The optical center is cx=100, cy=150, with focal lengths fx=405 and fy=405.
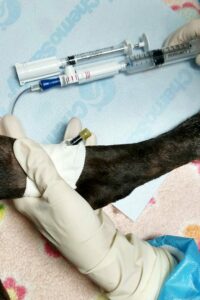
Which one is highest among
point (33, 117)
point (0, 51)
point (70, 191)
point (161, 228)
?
point (0, 51)

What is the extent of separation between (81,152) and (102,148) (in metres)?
0.08

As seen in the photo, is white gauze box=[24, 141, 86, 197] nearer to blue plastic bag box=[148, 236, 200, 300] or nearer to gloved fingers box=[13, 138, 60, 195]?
gloved fingers box=[13, 138, 60, 195]

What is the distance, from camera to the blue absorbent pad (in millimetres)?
1089

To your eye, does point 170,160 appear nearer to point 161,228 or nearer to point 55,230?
point 161,228

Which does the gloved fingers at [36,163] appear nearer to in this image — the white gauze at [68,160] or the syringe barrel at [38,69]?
the white gauze at [68,160]

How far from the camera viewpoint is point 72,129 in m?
1.02

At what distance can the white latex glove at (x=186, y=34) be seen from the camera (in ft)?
3.65

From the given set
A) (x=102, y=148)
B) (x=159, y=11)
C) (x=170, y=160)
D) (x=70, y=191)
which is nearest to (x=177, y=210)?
(x=170, y=160)

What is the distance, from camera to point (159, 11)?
1.19m

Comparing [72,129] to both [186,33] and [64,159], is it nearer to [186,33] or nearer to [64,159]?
[64,159]

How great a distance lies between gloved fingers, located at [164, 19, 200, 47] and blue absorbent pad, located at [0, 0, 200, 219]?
0.15 feet

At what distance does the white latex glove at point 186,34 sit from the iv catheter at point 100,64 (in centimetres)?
1

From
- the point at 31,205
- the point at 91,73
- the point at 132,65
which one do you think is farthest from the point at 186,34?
the point at 31,205

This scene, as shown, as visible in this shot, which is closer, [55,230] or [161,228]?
[55,230]
